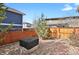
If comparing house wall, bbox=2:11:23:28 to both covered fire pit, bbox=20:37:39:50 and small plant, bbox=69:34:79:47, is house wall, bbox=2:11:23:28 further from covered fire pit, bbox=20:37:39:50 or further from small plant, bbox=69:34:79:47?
small plant, bbox=69:34:79:47

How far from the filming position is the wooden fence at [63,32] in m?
4.86

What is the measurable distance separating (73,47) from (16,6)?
1170 mm

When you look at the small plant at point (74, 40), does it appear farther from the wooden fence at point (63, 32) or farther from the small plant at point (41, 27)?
the small plant at point (41, 27)

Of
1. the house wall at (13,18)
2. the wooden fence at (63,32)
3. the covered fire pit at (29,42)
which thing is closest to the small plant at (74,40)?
the wooden fence at (63,32)

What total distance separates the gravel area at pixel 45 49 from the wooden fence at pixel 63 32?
0.40 ft

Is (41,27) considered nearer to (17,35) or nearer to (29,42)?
(29,42)

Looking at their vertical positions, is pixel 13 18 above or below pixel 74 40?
above

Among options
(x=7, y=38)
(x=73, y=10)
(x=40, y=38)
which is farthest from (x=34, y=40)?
(x=73, y=10)

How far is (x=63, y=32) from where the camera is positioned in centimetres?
492

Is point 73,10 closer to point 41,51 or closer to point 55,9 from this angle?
point 55,9

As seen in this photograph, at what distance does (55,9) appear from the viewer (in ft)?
15.8

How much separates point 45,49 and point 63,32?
0.43 meters

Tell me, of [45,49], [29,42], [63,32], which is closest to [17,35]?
[29,42]

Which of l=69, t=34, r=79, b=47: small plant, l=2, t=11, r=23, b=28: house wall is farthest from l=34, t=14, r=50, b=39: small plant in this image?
l=69, t=34, r=79, b=47: small plant
